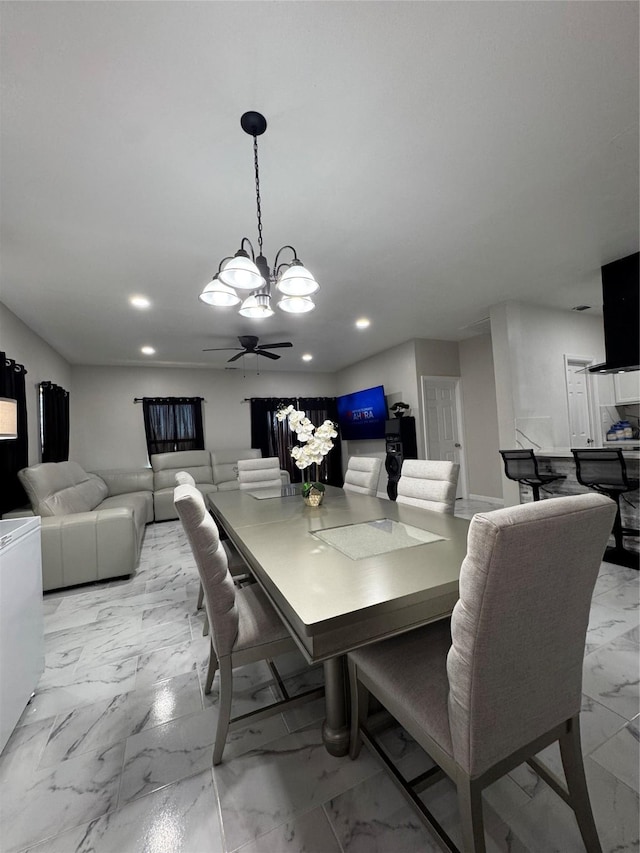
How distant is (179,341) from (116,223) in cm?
264

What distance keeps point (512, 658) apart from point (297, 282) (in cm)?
167

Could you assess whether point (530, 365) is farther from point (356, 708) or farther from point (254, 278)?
point (356, 708)

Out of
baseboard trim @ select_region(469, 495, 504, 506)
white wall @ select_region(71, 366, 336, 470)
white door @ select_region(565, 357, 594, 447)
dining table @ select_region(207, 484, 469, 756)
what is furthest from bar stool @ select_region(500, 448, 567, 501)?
white wall @ select_region(71, 366, 336, 470)

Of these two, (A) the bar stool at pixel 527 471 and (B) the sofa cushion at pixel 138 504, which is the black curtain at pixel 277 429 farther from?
(A) the bar stool at pixel 527 471

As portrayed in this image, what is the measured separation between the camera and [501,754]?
796mm

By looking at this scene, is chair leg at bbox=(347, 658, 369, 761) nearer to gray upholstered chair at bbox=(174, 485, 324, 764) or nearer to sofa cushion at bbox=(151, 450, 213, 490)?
gray upholstered chair at bbox=(174, 485, 324, 764)

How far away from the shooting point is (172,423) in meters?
6.14

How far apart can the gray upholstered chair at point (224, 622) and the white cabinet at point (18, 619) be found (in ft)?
2.75

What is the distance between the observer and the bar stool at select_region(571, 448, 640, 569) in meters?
2.73

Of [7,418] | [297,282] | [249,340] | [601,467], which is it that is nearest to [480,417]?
[601,467]

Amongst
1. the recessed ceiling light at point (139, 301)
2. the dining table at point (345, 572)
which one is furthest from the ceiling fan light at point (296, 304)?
the recessed ceiling light at point (139, 301)

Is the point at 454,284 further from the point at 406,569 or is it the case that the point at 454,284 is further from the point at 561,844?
the point at 561,844

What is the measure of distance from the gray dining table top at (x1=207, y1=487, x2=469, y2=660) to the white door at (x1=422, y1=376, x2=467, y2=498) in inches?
138

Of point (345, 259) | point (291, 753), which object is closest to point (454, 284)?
point (345, 259)
